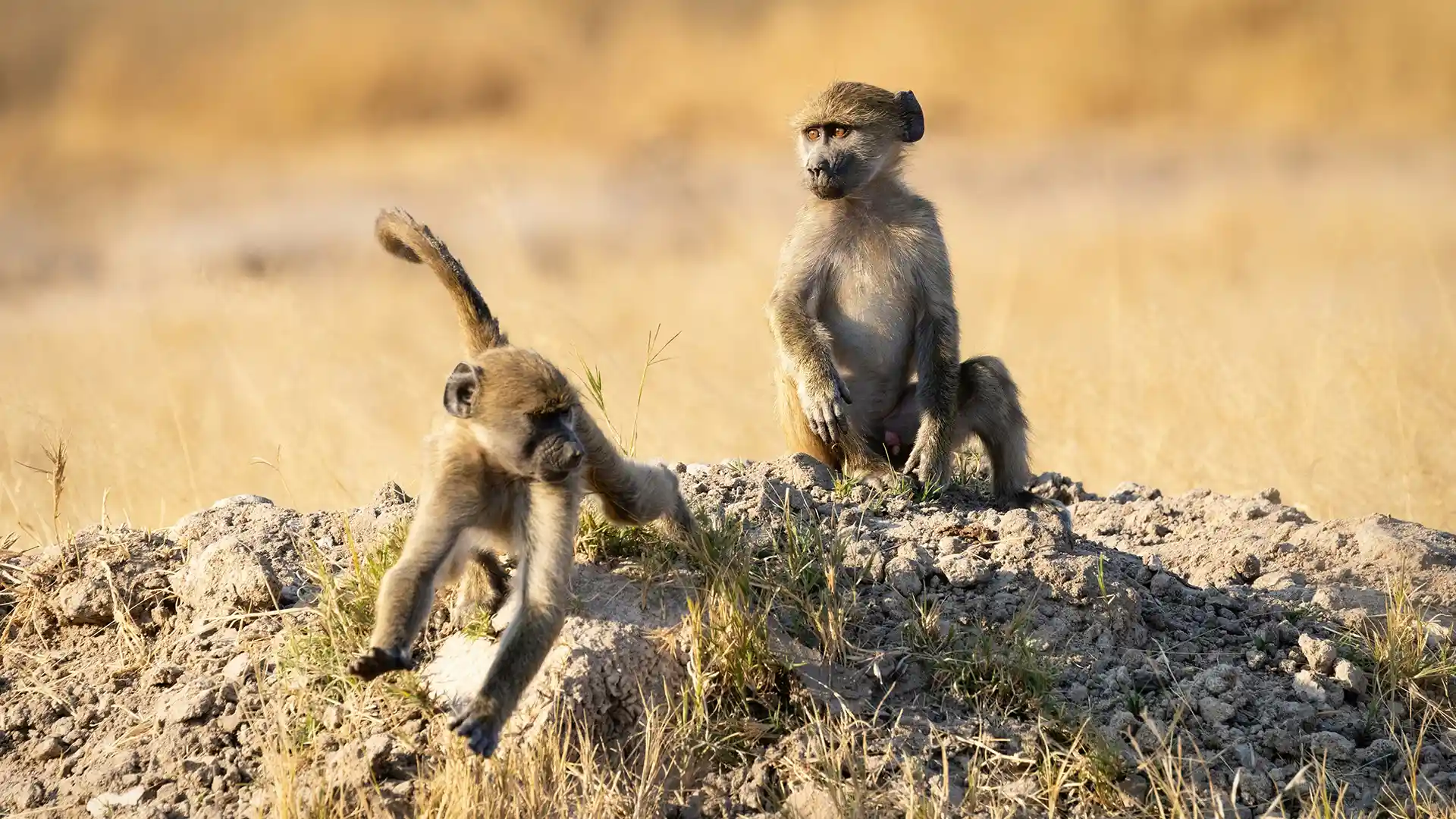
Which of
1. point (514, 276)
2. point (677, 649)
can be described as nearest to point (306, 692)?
point (677, 649)

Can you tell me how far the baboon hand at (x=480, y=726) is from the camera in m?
3.86

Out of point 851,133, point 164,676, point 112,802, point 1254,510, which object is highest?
point 851,133

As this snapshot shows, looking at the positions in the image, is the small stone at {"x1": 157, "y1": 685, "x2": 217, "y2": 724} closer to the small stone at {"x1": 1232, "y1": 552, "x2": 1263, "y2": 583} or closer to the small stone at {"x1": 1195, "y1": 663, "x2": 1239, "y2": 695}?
the small stone at {"x1": 1195, "y1": 663, "x2": 1239, "y2": 695}

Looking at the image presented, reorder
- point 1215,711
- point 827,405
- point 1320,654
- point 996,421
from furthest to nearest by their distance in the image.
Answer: point 996,421 < point 827,405 < point 1320,654 < point 1215,711

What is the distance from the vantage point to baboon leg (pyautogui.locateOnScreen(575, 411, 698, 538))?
4.57m

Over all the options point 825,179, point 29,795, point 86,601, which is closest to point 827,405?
point 825,179

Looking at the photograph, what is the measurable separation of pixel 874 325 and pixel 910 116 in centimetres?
103

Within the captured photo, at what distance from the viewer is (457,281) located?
4848 millimetres

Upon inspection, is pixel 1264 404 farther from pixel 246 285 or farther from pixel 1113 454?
pixel 246 285

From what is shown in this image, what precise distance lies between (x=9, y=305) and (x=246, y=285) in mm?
9981

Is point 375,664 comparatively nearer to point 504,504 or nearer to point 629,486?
point 504,504

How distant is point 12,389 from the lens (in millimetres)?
9586

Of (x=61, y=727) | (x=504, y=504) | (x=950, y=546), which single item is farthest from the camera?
(x=950, y=546)

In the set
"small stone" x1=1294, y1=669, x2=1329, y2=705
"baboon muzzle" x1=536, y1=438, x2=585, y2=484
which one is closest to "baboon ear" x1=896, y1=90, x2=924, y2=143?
"small stone" x1=1294, y1=669, x2=1329, y2=705
